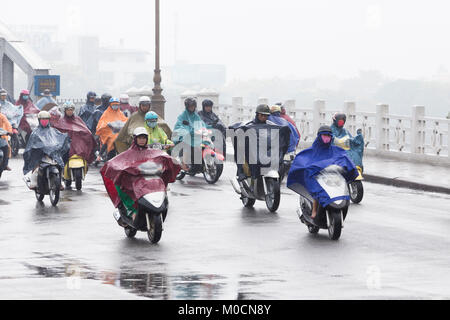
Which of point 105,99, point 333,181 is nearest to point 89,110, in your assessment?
point 105,99

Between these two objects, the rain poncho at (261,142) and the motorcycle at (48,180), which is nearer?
the rain poncho at (261,142)

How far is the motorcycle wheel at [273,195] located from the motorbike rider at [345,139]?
227 centimetres

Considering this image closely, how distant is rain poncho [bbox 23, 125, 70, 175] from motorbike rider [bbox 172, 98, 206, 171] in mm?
3805

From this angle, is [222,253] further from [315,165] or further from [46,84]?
[46,84]

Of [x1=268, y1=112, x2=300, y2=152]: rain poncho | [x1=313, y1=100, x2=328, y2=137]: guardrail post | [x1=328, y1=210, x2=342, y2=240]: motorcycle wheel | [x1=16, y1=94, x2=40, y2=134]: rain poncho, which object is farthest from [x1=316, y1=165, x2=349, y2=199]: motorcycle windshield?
[x1=313, y1=100, x2=328, y2=137]: guardrail post

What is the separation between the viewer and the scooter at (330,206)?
13.4 metres

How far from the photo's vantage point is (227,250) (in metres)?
12.6

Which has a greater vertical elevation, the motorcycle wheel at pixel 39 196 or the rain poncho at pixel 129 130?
the rain poncho at pixel 129 130

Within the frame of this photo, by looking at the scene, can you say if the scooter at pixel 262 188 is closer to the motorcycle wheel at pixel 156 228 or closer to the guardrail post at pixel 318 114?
the motorcycle wheel at pixel 156 228

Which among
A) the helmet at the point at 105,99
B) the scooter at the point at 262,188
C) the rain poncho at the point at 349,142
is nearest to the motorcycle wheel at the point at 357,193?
the rain poncho at the point at 349,142

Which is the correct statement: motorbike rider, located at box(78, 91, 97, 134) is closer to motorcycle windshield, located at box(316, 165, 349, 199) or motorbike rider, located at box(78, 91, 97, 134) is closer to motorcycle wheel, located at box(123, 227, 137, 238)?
motorcycle wheel, located at box(123, 227, 137, 238)

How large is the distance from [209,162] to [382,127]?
26.3ft

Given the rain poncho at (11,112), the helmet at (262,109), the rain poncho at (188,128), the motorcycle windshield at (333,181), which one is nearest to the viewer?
the motorcycle windshield at (333,181)

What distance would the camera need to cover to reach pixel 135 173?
43.8 feet
